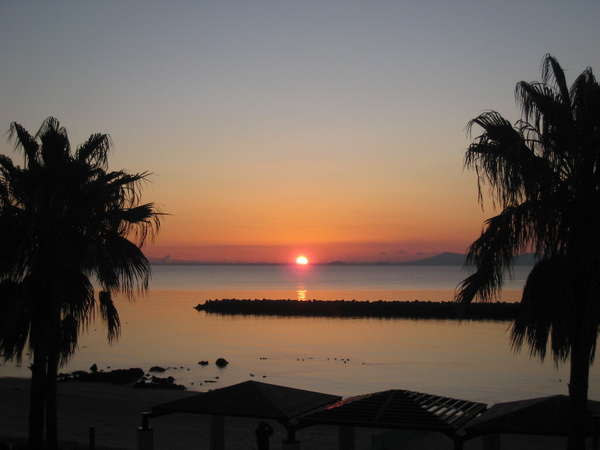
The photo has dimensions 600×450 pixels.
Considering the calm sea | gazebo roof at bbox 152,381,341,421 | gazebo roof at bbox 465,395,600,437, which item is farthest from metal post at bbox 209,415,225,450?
the calm sea

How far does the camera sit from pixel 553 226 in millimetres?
8867

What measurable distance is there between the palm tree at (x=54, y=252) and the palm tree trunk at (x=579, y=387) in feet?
22.8

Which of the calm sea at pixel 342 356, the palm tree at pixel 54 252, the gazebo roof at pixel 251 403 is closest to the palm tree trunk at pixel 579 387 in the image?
the gazebo roof at pixel 251 403

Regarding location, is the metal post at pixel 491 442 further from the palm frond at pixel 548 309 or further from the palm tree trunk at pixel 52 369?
the palm tree trunk at pixel 52 369

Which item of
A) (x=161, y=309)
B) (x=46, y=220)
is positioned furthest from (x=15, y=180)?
(x=161, y=309)

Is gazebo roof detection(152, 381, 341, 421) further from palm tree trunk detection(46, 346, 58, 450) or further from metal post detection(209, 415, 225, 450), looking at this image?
metal post detection(209, 415, 225, 450)

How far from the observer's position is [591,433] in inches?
371

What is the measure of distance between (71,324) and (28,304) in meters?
0.83

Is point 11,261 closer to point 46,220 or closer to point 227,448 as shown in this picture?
point 46,220

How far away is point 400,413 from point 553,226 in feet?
11.8

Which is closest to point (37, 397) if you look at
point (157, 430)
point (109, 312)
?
point (109, 312)

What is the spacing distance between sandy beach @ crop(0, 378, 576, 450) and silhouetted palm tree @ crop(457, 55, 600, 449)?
27.4 ft

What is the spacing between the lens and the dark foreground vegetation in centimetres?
8950

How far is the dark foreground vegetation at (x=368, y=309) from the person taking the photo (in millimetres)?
89500
